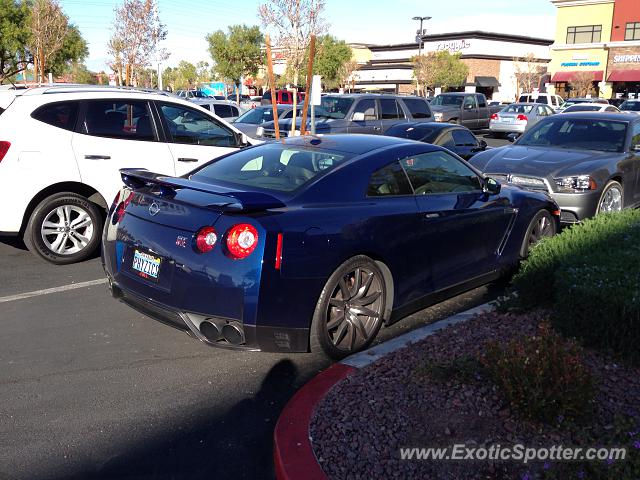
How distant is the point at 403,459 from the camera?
306 centimetres

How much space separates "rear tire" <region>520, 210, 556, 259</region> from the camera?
6371 mm

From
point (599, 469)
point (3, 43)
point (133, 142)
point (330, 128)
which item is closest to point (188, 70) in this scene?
point (3, 43)

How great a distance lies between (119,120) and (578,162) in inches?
232

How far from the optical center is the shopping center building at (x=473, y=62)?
70500 mm

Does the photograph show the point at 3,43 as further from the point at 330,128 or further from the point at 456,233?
the point at 456,233

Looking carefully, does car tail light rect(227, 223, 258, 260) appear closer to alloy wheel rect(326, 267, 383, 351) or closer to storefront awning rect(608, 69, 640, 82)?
alloy wheel rect(326, 267, 383, 351)

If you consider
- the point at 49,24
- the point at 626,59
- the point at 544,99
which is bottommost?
the point at 544,99

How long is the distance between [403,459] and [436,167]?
307cm

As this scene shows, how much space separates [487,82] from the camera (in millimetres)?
70125

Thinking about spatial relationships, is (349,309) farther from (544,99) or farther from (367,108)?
(544,99)

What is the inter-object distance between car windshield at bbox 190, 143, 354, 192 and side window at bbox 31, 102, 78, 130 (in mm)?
2490

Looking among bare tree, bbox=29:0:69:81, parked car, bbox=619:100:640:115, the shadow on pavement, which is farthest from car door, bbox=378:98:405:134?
parked car, bbox=619:100:640:115

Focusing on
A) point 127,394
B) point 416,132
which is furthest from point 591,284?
point 416,132

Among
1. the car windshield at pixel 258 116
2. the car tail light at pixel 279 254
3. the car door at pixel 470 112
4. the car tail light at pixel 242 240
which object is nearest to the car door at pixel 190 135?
the car tail light at pixel 242 240
